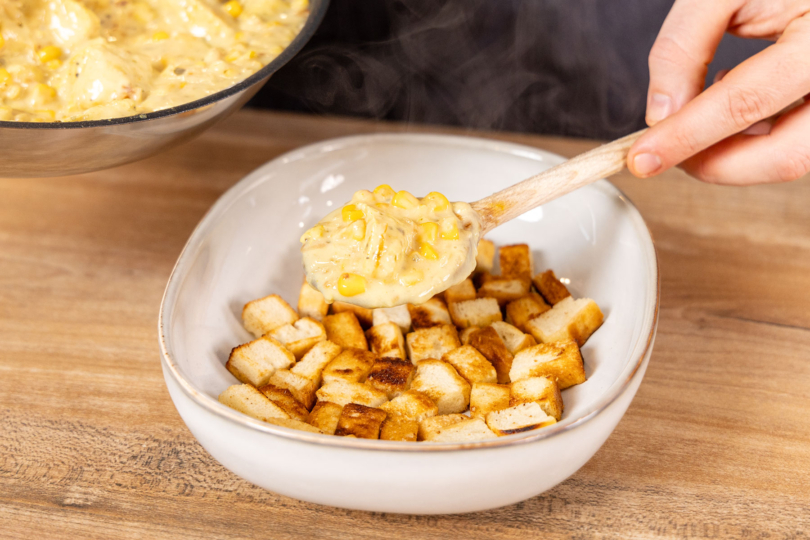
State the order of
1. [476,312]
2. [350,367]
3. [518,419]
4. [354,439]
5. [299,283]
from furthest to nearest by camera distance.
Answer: [299,283] → [476,312] → [350,367] → [518,419] → [354,439]

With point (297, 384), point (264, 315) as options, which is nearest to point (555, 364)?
point (297, 384)

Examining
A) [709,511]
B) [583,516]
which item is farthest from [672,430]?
[583,516]

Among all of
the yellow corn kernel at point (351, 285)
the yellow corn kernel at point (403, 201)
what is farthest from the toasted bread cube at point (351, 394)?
the yellow corn kernel at point (403, 201)

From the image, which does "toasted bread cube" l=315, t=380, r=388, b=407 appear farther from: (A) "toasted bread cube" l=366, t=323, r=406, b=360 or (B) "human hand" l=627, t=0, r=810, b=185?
(B) "human hand" l=627, t=0, r=810, b=185

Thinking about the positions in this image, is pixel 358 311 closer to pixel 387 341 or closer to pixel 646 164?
pixel 387 341

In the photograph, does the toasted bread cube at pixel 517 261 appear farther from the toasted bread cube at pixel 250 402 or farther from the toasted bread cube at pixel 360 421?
the toasted bread cube at pixel 250 402

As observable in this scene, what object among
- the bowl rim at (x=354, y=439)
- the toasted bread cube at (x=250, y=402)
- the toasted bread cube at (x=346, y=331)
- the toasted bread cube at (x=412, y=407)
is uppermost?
the bowl rim at (x=354, y=439)

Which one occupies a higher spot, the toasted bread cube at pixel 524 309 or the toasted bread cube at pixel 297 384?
the toasted bread cube at pixel 297 384
